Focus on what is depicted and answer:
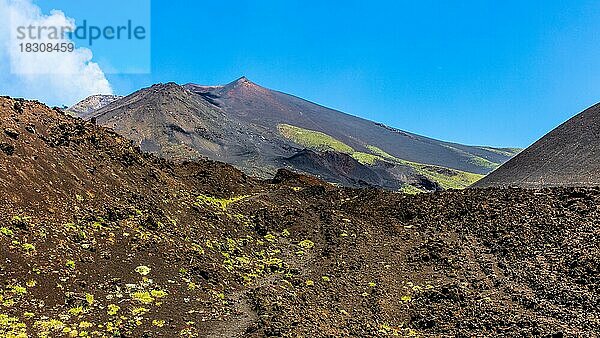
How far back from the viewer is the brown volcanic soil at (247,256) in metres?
14.6

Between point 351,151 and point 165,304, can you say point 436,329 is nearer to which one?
point 165,304

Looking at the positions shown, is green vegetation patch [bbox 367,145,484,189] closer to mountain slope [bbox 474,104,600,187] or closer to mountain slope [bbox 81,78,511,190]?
mountain slope [bbox 81,78,511,190]

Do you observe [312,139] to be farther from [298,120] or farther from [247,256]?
[247,256]

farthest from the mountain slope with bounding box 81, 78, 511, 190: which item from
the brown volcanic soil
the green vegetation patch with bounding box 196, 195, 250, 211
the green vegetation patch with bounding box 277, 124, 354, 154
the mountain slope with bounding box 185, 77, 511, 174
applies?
the brown volcanic soil

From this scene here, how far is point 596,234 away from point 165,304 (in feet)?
72.0

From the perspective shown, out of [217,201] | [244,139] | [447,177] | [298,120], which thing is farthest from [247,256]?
[298,120]

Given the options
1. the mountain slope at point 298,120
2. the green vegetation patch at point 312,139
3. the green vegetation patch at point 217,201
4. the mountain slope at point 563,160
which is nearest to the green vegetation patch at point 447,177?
the green vegetation patch at point 312,139

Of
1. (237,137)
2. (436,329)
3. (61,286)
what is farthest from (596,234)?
(237,137)

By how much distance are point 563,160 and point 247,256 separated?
111 ft

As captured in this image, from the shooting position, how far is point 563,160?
44.0 meters

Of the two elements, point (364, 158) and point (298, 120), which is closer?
point (364, 158)

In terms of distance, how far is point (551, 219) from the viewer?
2838 cm

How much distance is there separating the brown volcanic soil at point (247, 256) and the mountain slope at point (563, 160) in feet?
28.3

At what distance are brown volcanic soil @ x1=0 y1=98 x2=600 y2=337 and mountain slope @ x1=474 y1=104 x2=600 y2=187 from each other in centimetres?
862
